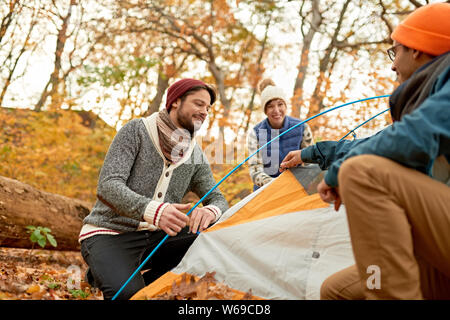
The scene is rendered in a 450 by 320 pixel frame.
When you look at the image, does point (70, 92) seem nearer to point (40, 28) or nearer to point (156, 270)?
point (40, 28)

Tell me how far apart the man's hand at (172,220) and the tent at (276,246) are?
30 centimetres

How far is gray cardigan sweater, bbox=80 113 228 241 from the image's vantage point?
2.17 m

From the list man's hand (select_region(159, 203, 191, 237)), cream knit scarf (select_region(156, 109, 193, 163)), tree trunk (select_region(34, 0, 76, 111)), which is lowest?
man's hand (select_region(159, 203, 191, 237))

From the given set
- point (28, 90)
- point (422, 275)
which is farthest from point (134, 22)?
point (422, 275)

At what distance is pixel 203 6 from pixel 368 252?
28.0ft

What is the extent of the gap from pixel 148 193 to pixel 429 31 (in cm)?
171

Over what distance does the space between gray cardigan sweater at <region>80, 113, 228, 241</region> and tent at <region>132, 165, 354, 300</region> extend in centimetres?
24

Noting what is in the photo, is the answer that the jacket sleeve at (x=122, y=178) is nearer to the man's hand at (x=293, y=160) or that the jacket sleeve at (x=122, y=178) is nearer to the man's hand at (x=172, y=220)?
the man's hand at (x=172, y=220)

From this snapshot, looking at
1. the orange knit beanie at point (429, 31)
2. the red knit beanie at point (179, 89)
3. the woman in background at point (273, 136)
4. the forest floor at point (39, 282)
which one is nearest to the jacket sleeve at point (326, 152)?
the orange knit beanie at point (429, 31)

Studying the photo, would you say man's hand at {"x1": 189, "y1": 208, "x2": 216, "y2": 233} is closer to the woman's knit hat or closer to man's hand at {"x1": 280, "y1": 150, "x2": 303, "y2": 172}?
man's hand at {"x1": 280, "y1": 150, "x2": 303, "y2": 172}

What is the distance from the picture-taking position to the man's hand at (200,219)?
85.5 inches

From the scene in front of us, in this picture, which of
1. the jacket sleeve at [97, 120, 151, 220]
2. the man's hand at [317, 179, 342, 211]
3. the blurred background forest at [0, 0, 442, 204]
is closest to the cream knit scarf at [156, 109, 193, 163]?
the jacket sleeve at [97, 120, 151, 220]

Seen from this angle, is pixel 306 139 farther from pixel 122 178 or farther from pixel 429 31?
pixel 429 31

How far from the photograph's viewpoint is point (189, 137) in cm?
255
